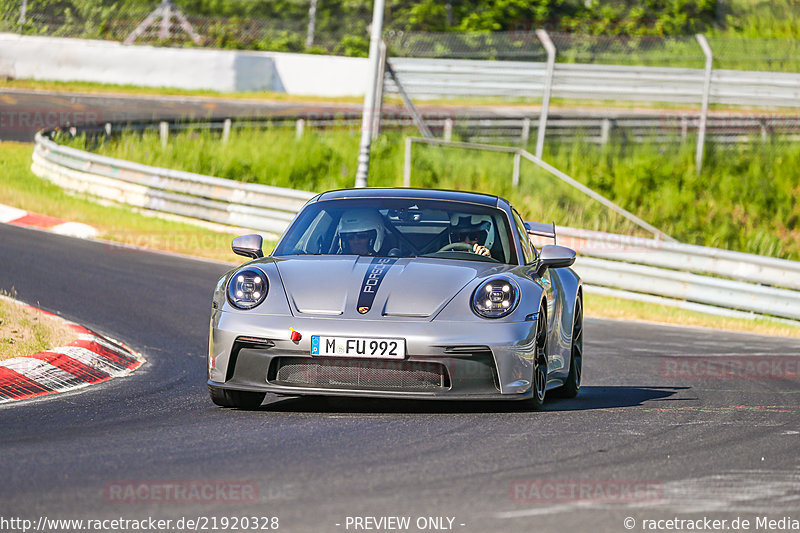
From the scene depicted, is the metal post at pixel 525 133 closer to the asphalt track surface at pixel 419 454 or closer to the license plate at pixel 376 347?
the asphalt track surface at pixel 419 454

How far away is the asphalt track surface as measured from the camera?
13.6 feet

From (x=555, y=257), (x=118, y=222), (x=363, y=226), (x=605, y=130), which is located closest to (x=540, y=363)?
(x=555, y=257)

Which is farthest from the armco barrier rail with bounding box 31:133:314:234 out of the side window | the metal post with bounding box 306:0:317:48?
the metal post with bounding box 306:0:317:48

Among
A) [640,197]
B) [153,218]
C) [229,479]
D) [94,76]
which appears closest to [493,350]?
[229,479]

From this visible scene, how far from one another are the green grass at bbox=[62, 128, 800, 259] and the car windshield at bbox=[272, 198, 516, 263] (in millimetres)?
12775

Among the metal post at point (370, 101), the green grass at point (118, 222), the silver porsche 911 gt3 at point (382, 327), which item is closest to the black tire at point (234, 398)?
the silver porsche 911 gt3 at point (382, 327)

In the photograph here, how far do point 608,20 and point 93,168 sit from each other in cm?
2618

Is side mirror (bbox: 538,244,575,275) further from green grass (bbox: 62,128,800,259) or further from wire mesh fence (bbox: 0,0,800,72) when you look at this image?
wire mesh fence (bbox: 0,0,800,72)

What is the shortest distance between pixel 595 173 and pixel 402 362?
16.8m

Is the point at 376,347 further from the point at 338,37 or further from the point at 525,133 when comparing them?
the point at 338,37

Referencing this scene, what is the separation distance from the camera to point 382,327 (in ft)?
20.2

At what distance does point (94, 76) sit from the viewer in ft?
121

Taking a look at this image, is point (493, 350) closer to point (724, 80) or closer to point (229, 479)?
point (229, 479)

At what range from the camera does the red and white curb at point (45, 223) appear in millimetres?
17219
